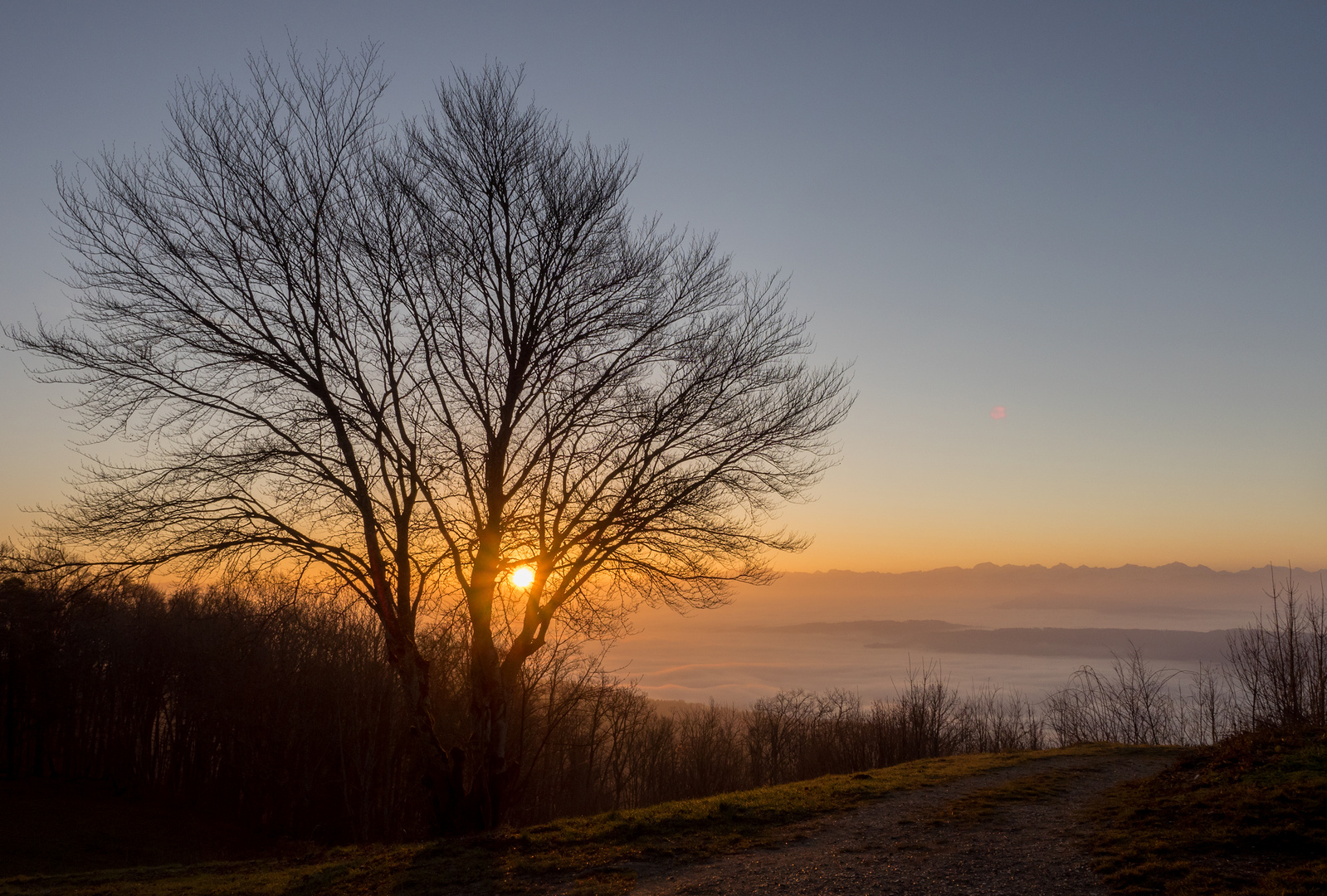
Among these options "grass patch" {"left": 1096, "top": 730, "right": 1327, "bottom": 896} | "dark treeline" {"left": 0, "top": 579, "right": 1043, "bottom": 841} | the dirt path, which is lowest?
"dark treeline" {"left": 0, "top": 579, "right": 1043, "bottom": 841}

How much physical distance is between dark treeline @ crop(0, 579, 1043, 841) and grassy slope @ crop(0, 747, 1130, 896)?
1344 cm

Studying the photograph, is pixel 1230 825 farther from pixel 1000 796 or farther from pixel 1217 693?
pixel 1217 693

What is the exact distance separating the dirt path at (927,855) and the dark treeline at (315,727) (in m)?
14.5

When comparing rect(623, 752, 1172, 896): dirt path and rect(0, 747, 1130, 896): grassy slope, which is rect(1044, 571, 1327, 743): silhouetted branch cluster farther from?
rect(0, 747, 1130, 896): grassy slope

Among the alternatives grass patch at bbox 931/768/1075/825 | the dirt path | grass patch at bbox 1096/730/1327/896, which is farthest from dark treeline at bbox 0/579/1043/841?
grass patch at bbox 1096/730/1327/896

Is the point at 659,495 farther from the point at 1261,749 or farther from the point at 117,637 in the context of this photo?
the point at 117,637

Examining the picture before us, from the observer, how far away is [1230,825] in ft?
24.8

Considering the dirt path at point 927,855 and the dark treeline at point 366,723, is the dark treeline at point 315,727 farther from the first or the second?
the dirt path at point 927,855

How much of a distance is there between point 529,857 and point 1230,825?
7506 mm

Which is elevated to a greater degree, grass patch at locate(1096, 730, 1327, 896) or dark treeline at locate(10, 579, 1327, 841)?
grass patch at locate(1096, 730, 1327, 896)

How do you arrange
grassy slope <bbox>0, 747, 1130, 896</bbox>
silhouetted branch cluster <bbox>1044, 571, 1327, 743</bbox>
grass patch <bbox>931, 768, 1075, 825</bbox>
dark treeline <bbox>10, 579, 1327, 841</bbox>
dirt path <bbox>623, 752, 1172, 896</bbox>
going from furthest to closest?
1. dark treeline <bbox>10, 579, 1327, 841</bbox>
2. silhouetted branch cluster <bbox>1044, 571, 1327, 743</bbox>
3. grass patch <bbox>931, 768, 1075, 825</bbox>
4. grassy slope <bbox>0, 747, 1130, 896</bbox>
5. dirt path <bbox>623, 752, 1172, 896</bbox>

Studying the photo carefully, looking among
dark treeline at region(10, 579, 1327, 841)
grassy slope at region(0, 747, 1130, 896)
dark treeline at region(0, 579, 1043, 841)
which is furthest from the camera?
dark treeline at region(0, 579, 1043, 841)

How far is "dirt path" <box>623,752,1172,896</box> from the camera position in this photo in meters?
7.22

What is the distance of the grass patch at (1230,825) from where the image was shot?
250 inches
